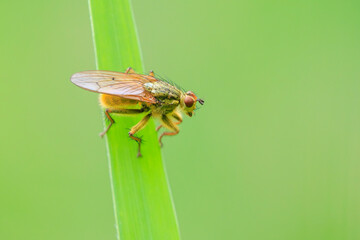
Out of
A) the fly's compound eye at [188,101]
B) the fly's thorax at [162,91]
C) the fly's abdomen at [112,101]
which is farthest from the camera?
the fly's compound eye at [188,101]

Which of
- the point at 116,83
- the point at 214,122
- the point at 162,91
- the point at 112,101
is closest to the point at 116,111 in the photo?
the point at 112,101

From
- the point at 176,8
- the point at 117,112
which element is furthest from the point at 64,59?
the point at 117,112

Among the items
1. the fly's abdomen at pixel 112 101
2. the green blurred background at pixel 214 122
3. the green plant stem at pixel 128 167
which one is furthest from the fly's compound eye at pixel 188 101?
the green blurred background at pixel 214 122

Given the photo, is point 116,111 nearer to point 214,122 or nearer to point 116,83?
point 116,83

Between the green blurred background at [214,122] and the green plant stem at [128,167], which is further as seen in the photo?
the green blurred background at [214,122]

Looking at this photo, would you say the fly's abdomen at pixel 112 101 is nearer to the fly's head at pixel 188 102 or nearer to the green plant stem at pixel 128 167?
the green plant stem at pixel 128 167

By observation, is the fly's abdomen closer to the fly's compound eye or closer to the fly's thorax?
the fly's thorax
